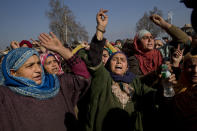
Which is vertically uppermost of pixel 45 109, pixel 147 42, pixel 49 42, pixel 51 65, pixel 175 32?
pixel 49 42

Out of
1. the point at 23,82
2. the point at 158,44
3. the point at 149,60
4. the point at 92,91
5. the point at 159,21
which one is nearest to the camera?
the point at 23,82

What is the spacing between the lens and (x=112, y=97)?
2.13m

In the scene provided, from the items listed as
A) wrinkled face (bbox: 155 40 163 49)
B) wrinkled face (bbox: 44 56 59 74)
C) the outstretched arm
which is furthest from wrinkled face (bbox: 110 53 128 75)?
wrinkled face (bbox: 155 40 163 49)

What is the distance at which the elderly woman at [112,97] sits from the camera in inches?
73.1

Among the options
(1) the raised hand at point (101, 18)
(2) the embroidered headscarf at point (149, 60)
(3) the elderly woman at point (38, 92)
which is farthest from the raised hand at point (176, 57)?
(3) the elderly woman at point (38, 92)

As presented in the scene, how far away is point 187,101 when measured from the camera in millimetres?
1877

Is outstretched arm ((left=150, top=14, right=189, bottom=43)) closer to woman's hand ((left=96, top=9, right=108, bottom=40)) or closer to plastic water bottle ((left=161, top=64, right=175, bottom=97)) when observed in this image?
plastic water bottle ((left=161, top=64, right=175, bottom=97))

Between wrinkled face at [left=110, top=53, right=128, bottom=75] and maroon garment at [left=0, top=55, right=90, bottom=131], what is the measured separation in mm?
647

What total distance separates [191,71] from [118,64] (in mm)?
997

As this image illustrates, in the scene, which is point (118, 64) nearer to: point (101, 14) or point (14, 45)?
point (101, 14)

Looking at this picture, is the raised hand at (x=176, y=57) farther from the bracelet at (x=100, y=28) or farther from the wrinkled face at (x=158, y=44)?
the wrinkled face at (x=158, y=44)

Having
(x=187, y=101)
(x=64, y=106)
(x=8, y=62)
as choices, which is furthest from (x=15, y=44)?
(x=187, y=101)

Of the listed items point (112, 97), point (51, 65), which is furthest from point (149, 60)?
point (51, 65)

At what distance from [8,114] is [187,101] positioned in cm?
207
